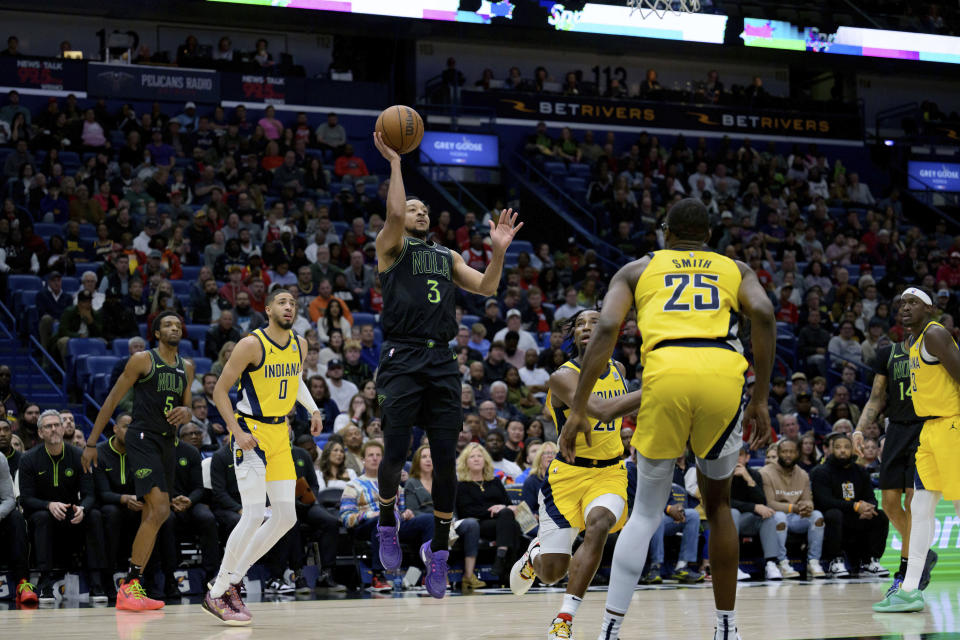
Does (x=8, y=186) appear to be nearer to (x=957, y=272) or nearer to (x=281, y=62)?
(x=281, y=62)

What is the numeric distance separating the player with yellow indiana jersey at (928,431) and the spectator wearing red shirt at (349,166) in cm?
1310

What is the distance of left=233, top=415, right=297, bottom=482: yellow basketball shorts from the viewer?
779cm

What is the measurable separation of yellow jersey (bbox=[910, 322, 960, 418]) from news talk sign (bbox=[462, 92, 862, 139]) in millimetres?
15532

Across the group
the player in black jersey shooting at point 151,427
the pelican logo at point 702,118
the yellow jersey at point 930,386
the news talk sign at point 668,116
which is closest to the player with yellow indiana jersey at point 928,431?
the yellow jersey at point 930,386

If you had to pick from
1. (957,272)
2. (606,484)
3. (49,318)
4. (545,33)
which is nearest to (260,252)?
(49,318)

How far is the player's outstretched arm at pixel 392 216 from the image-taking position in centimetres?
666

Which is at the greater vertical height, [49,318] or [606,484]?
[49,318]

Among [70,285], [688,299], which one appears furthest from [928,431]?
[70,285]

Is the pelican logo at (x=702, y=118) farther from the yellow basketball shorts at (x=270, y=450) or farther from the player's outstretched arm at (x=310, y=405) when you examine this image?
the yellow basketball shorts at (x=270, y=450)

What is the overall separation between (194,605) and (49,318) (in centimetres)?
588

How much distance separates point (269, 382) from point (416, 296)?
1555 millimetres

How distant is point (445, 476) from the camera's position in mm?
7133

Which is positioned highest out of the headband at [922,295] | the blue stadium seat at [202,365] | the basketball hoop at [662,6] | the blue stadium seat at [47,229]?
the basketball hoop at [662,6]

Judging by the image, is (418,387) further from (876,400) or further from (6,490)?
(6,490)
